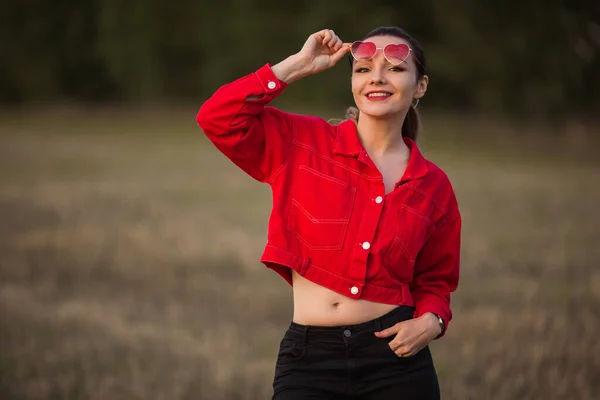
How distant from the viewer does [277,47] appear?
23.3 metres

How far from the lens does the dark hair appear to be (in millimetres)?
3488

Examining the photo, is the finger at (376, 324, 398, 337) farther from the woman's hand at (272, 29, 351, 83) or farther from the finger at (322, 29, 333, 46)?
the finger at (322, 29, 333, 46)

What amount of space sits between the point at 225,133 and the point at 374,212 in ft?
1.74

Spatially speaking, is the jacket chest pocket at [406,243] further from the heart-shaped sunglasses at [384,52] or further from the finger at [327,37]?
the finger at [327,37]

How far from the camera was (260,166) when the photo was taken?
3338 millimetres

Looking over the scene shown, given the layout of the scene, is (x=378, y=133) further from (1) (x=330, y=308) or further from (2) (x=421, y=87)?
(1) (x=330, y=308)

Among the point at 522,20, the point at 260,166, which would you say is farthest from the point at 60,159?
the point at 260,166

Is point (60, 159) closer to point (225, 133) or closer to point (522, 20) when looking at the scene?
point (522, 20)

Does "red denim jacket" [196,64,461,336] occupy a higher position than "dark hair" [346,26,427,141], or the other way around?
"dark hair" [346,26,427,141]

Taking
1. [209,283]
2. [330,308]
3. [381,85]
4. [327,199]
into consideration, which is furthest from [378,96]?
[209,283]

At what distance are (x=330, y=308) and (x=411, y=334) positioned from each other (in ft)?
0.87

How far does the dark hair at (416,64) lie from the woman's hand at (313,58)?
0.12 metres

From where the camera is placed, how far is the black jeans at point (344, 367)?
3.11 m

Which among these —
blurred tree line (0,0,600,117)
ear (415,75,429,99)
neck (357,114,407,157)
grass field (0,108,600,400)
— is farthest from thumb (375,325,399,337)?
blurred tree line (0,0,600,117)
